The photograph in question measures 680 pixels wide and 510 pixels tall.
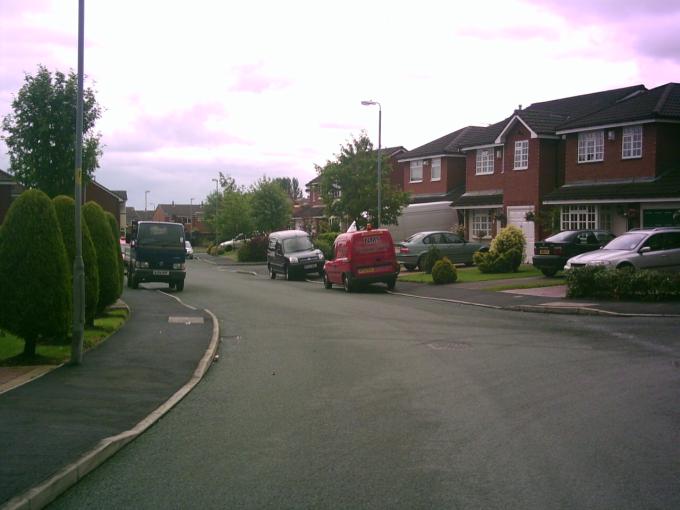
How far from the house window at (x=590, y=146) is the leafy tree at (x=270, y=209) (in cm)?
3459

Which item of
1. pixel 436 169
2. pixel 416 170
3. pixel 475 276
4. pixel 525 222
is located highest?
pixel 416 170

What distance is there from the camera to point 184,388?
9703 mm

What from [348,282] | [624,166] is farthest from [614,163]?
[348,282]

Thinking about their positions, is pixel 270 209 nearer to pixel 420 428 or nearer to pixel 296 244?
pixel 296 244

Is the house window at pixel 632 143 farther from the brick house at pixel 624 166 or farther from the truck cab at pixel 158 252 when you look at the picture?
the truck cab at pixel 158 252

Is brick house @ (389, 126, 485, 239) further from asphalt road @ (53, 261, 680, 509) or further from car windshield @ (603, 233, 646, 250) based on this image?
asphalt road @ (53, 261, 680, 509)

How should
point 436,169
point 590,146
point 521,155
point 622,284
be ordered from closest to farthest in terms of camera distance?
point 622,284
point 590,146
point 521,155
point 436,169

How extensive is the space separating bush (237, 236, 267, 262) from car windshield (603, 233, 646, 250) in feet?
116

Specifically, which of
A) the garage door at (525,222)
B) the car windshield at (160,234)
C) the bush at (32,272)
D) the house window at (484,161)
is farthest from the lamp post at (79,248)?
the house window at (484,161)

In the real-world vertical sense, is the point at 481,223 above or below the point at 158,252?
above

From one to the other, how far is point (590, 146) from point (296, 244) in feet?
45.9

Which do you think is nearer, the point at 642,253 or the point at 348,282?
the point at 642,253

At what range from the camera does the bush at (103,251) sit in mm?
16391

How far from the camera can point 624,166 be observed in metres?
31.4
